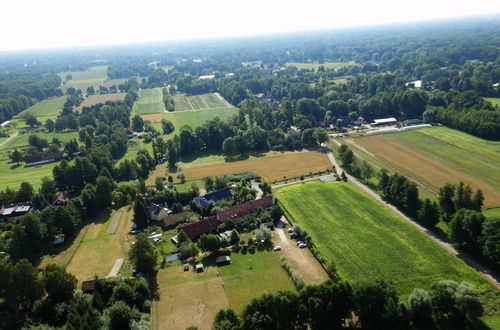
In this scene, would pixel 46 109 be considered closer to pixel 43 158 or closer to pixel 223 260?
pixel 43 158

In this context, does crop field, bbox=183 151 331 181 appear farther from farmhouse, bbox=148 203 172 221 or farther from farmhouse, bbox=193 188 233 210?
farmhouse, bbox=148 203 172 221

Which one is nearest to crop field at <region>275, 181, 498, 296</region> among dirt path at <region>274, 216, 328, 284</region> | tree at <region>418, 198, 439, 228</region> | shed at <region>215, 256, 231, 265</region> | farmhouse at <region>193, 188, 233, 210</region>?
dirt path at <region>274, 216, 328, 284</region>

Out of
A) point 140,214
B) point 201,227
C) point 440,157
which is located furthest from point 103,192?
point 440,157

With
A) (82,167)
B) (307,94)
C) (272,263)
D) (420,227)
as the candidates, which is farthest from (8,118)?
(420,227)

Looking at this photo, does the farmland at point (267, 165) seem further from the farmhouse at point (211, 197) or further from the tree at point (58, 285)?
the tree at point (58, 285)

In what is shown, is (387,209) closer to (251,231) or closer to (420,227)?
(420,227)

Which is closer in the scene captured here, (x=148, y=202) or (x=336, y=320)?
(x=336, y=320)

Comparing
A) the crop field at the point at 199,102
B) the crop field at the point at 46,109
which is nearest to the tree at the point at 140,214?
the crop field at the point at 199,102
